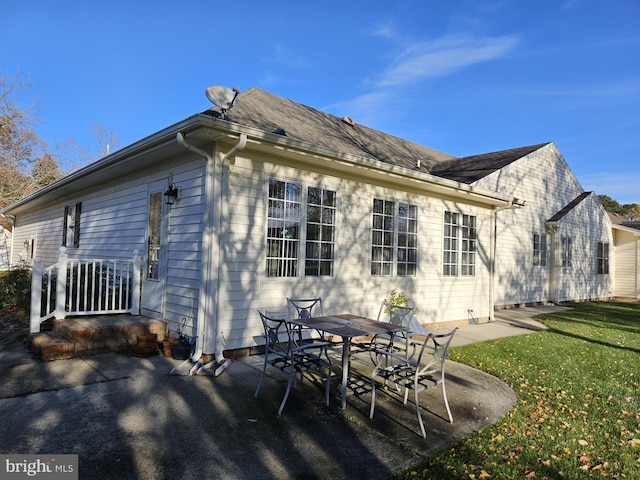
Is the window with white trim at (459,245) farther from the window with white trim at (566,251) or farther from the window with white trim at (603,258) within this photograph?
the window with white trim at (603,258)

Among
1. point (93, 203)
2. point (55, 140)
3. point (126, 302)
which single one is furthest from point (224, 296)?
point (55, 140)

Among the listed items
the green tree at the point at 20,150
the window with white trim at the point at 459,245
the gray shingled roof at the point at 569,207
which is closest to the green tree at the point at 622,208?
the gray shingled roof at the point at 569,207

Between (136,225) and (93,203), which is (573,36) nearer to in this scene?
(136,225)

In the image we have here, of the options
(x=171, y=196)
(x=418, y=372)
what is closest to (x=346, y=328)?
(x=418, y=372)

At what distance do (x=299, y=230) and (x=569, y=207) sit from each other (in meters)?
13.6

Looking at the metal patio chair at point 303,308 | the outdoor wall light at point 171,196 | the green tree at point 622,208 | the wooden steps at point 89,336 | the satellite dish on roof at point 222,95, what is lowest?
the wooden steps at point 89,336

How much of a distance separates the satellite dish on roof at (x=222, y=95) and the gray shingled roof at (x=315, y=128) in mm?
920

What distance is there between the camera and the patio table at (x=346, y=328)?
3.93 m

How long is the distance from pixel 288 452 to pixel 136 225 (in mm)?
5713

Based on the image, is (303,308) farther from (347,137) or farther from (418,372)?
(347,137)

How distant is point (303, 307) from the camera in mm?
6043

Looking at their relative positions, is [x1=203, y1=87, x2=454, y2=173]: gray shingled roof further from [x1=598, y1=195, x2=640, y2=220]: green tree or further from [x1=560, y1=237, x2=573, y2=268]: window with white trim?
[x1=598, y1=195, x2=640, y2=220]: green tree

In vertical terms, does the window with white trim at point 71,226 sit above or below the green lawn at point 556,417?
above

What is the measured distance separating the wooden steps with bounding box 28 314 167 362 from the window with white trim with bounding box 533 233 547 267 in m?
12.8
